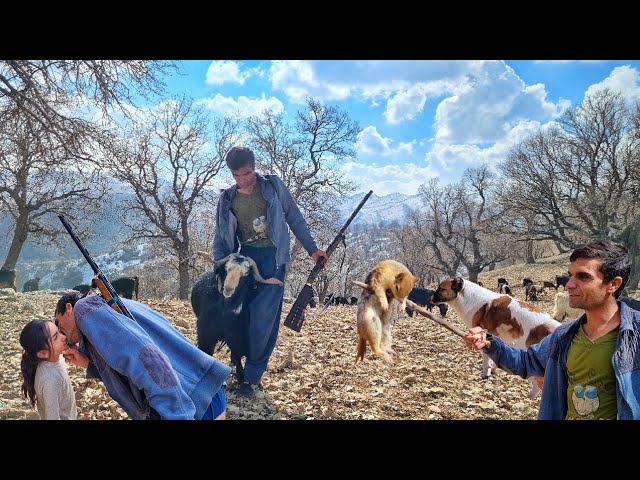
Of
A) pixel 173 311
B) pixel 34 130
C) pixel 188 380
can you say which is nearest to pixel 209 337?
pixel 173 311

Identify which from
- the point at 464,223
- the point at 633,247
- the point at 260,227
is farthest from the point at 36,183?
the point at 633,247

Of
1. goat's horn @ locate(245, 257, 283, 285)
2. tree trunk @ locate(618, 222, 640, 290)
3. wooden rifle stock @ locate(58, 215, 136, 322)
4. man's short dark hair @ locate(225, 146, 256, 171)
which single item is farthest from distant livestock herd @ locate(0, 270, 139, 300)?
tree trunk @ locate(618, 222, 640, 290)

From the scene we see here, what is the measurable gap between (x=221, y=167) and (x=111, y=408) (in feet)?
6.02

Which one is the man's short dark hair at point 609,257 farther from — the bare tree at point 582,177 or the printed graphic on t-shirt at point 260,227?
the printed graphic on t-shirt at point 260,227

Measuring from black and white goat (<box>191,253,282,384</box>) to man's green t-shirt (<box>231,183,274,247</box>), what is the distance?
0.49 feet

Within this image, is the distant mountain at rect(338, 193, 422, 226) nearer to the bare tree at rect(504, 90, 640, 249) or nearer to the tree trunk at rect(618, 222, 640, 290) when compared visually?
the bare tree at rect(504, 90, 640, 249)

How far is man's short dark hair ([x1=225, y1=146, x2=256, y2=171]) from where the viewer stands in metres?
3.72

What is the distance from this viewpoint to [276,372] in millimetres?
3686

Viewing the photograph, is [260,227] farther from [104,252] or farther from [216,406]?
[216,406]

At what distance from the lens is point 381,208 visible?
371 cm

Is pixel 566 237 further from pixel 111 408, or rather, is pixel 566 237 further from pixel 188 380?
pixel 111 408

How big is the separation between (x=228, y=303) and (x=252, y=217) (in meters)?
0.63
